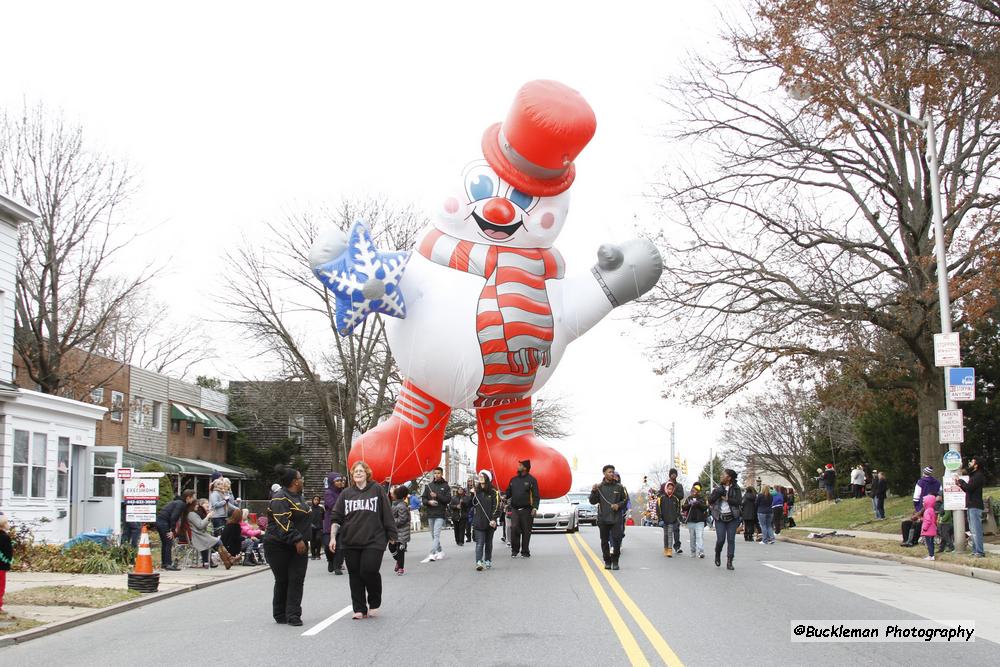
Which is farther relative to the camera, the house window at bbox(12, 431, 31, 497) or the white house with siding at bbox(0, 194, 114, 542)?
the house window at bbox(12, 431, 31, 497)

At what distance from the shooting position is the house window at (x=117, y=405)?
36.9 meters

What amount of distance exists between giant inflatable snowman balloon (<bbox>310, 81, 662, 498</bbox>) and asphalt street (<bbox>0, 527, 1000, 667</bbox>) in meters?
2.93

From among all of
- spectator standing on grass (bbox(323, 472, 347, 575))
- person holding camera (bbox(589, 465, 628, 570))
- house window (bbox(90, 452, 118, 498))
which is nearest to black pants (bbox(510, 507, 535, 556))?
person holding camera (bbox(589, 465, 628, 570))

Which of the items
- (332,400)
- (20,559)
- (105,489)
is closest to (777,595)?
(20,559)

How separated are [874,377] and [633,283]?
11476 millimetres

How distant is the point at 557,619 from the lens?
30.5 ft

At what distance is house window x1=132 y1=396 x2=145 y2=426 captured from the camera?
1519 inches

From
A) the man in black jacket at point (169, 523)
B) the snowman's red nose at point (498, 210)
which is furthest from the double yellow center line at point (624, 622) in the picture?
the man in black jacket at point (169, 523)

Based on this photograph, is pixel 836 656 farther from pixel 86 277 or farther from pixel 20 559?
pixel 86 277

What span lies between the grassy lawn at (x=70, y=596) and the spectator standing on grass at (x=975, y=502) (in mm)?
13283

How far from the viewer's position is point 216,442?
156ft

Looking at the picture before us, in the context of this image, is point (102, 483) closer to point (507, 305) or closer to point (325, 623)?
point (507, 305)

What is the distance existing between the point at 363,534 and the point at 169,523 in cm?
789

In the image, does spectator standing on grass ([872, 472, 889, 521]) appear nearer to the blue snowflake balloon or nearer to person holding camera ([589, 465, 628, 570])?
person holding camera ([589, 465, 628, 570])
